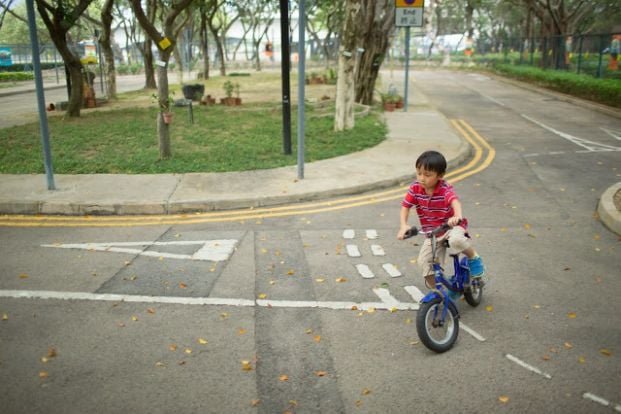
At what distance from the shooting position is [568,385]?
3.80 meters

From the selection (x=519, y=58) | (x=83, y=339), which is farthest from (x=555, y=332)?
(x=519, y=58)

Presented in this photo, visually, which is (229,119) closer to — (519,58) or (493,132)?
(493,132)

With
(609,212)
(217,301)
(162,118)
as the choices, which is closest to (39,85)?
(162,118)

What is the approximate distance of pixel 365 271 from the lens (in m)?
5.80

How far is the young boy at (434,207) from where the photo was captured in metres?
4.25

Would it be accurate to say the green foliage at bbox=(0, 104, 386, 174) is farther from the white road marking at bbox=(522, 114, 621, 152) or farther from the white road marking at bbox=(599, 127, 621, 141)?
the white road marking at bbox=(599, 127, 621, 141)

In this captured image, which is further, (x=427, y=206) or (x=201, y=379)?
(x=427, y=206)

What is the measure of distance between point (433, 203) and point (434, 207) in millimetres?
34

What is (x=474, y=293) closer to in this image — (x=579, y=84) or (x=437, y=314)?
(x=437, y=314)

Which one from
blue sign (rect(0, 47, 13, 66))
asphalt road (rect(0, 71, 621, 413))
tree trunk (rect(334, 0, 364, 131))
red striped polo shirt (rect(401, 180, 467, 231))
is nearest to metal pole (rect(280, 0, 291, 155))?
tree trunk (rect(334, 0, 364, 131))

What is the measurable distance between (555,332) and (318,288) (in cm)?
210

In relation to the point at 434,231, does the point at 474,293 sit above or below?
below

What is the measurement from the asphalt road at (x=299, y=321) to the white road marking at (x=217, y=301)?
0.02m

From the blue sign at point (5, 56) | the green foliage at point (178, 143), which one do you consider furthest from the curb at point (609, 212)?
the blue sign at point (5, 56)
